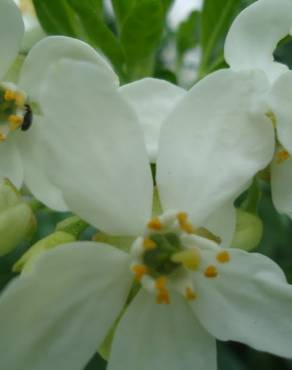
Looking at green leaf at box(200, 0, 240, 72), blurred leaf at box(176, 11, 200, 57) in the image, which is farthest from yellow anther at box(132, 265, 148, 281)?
blurred leaf at box(176, 11, 200, 57)

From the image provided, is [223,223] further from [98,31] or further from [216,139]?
[98,31]

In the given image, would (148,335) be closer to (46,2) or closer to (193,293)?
(193,293)

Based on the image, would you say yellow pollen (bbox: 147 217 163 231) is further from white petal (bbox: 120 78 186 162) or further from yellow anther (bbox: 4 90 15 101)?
yellow anther (bbox: 4 90 15 101)

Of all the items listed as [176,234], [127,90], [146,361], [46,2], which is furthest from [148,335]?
[46,2]

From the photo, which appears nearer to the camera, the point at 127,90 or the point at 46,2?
the point at 127,90

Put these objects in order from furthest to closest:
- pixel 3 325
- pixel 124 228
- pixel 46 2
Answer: pixel 46 2
pixel 124 228
pixel 3 325

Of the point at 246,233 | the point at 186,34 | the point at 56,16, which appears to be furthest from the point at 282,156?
the point at 186,34
